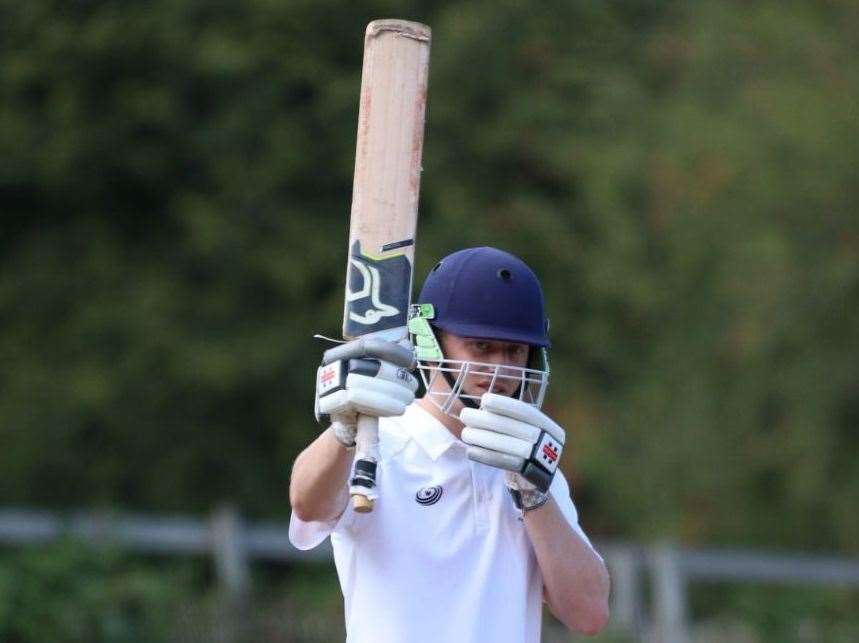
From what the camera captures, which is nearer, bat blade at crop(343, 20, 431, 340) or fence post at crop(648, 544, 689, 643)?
bat blade at crop(343, 20, 431, 340)

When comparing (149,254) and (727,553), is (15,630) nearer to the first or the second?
(149,254)

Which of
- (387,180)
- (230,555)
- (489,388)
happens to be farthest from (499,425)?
(230,555)

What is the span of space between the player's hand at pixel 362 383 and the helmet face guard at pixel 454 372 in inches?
8.0

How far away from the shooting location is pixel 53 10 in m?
8.51

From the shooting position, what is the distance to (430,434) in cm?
298

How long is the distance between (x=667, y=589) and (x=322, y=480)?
20.7 ft

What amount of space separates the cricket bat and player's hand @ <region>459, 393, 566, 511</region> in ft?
0.72

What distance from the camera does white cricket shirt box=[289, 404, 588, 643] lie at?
9.37ft

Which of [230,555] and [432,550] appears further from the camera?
[230,555]

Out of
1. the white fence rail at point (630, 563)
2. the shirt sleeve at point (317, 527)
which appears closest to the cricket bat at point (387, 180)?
the shirt sleeve at point (317, 527)

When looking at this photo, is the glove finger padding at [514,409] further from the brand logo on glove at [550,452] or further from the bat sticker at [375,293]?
the bat sticker at [375,293]

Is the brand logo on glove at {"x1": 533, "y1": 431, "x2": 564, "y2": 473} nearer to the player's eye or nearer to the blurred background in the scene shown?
the player's eye

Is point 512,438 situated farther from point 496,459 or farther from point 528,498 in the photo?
point 528,498

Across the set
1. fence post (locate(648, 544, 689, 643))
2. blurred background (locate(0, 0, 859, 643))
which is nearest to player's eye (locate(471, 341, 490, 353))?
blurred background (locate(0, 0, 859, 643))
